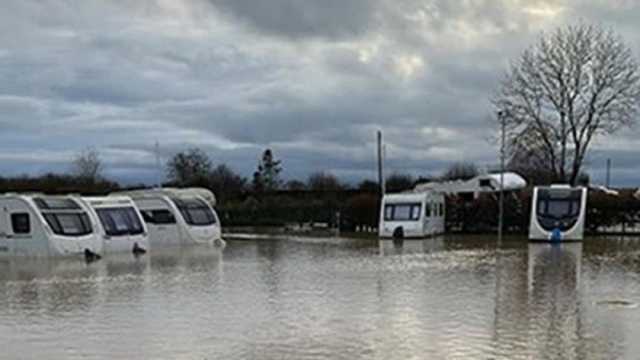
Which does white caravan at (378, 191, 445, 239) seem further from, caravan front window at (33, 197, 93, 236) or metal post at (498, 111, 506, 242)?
caravan front window at (33, 197, 93, 236)

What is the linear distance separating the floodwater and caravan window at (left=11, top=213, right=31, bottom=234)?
1.31m

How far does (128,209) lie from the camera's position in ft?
105

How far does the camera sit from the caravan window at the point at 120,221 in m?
31.3

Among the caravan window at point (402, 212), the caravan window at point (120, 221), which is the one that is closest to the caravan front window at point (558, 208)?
the caravan window at point (402, 212)

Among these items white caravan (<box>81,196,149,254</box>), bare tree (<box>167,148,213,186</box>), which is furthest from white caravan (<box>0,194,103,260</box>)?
bare tree (<box>167,148,213,186</box>)

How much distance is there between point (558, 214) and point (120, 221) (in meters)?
16.9

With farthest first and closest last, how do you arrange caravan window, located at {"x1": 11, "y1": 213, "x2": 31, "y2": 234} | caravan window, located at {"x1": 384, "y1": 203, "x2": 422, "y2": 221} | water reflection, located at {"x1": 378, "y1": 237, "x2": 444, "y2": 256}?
1. caravan window, located at {"x1": 384, "y1": 203, "x2": 422, "y2": 221}
2. water reflection, located at {"x1": 378, "y1": 237, "x2": 444, "y2": 256}
3. caravan window, located at {"x1": 11, "y1": 213, "x2": 31, "y2": 234}

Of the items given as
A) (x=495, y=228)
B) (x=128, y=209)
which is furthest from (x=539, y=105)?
(x=128, y=209)

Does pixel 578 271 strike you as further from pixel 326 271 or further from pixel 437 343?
pixel 437 343

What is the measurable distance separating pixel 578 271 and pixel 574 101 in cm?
2668

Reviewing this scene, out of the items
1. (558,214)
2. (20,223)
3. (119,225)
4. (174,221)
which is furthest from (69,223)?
(558,214)

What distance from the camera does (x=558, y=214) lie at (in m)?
38.6

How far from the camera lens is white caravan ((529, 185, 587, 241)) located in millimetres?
38125

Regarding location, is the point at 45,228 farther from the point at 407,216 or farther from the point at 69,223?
the point at 407,216
